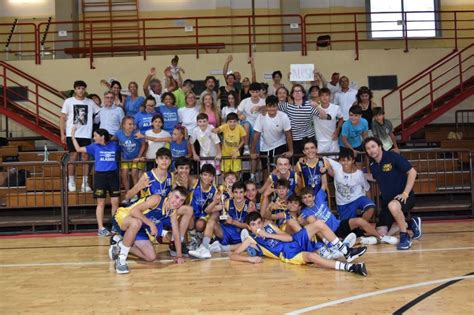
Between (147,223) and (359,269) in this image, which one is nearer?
(359,269)

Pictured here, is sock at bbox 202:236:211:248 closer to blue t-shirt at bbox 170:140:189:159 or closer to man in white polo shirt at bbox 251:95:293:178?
man in white polo shirt at bbox 251:95:293:178

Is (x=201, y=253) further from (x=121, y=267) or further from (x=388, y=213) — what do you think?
(x=388, y=213)

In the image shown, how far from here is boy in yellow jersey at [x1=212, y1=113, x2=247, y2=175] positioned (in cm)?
997

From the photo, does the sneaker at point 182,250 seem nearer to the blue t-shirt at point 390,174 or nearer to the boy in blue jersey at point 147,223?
the boy in blue jersey at point 147,223

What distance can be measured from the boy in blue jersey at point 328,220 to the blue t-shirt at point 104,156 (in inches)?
135

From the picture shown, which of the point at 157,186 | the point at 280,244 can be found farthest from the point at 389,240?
the point at 157,186

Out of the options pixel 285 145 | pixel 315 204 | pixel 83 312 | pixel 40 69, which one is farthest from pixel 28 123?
pixel 83 312

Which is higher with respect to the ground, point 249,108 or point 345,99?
point 345,99

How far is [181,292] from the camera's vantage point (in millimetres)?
6055

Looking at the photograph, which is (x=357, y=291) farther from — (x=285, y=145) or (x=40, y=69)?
(x=40, y=69)

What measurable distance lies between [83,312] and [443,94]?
45.0 feet

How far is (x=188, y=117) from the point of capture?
35.9 feet

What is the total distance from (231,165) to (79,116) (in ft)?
11.2

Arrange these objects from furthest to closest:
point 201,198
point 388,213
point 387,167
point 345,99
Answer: point 345,99 < point 388,213 < point 387,167 < point 201,198
